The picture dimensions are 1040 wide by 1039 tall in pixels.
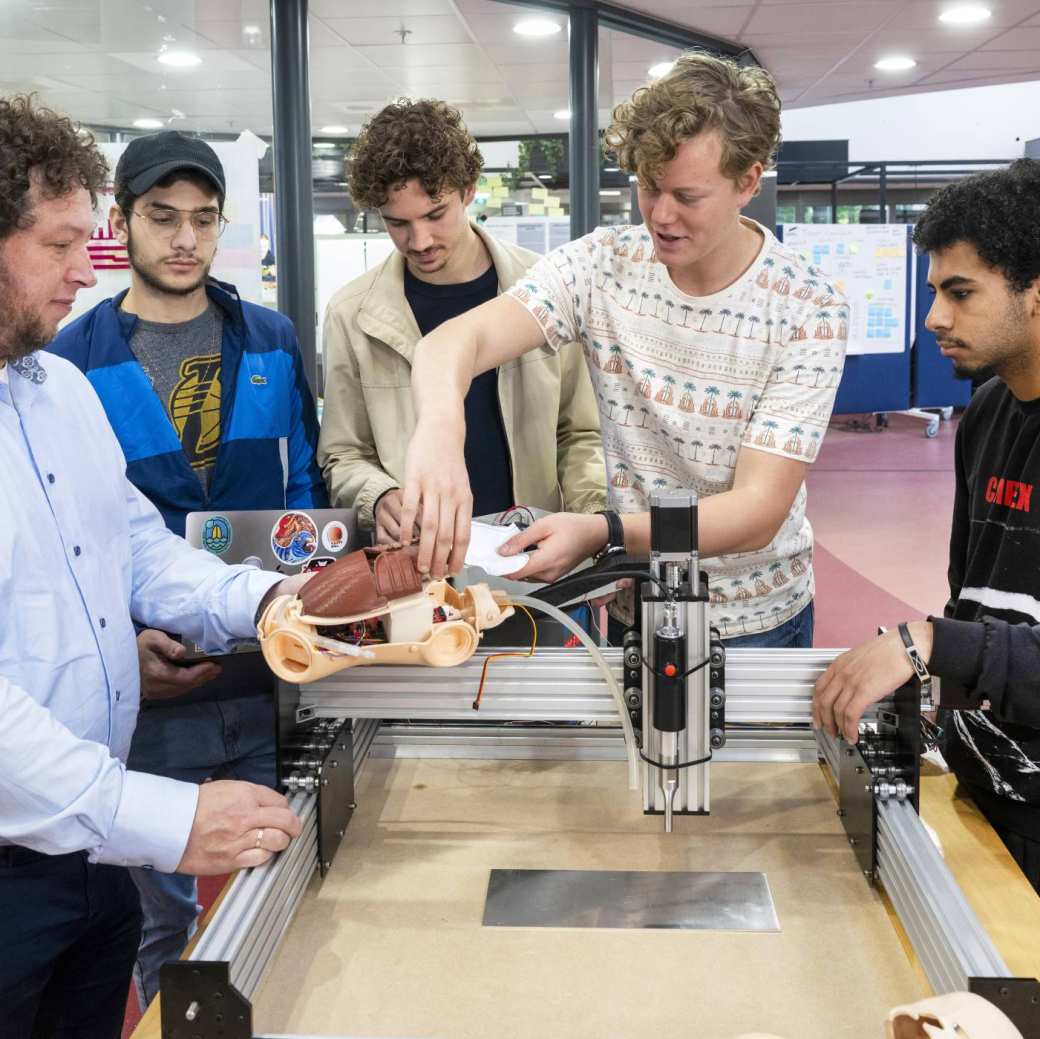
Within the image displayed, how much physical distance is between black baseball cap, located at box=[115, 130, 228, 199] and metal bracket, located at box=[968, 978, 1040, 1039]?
178cm

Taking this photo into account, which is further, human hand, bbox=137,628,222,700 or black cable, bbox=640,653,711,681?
human hand, bbox=137,628,222,700

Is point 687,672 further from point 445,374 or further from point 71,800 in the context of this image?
point 71,800

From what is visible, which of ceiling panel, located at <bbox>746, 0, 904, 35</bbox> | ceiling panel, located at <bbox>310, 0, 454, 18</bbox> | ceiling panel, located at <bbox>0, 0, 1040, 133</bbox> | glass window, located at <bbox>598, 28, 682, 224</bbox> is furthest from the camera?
ceiling panel, located at <bbox>746, 0, 904, 35</bbox>

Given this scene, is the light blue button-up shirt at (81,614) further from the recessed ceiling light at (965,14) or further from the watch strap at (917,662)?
the recessed ceiling light at (965,14)

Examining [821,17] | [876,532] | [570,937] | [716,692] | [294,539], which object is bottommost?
[876,532]

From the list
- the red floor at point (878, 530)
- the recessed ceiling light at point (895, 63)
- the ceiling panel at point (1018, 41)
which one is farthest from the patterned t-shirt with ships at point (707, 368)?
the recessed ceiling light at point (895, 63)

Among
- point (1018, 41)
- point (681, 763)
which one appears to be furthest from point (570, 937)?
point (1018, 41)

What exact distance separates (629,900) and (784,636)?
0.71m

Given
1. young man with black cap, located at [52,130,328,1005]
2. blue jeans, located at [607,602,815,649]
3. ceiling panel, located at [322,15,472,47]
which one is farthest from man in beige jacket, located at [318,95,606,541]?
ceiling panel, located at [322,15,472,47]

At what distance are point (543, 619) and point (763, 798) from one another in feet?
1.47

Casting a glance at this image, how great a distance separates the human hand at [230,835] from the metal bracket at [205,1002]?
0.73 ft

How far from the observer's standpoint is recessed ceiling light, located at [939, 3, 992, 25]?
6066 mm

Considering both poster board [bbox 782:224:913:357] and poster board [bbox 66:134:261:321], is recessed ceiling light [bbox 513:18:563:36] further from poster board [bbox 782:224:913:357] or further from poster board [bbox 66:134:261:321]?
poster board [bbox 782:224:913:357]

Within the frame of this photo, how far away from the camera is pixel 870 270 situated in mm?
9406
